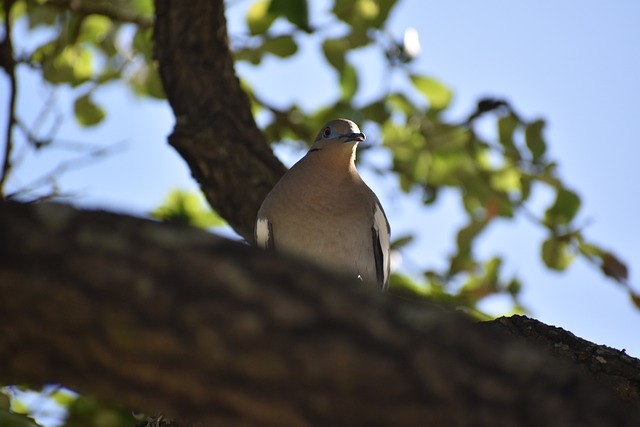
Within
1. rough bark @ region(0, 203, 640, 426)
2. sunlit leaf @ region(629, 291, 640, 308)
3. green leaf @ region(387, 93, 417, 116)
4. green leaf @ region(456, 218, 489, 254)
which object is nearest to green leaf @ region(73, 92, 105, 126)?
green leaf @ region(387, 93, 417, 116)

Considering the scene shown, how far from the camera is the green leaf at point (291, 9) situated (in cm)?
412

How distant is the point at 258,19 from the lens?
4621mm

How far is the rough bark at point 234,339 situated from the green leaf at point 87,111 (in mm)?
3620

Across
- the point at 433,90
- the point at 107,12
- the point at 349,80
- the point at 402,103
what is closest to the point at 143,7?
the point at 107,12

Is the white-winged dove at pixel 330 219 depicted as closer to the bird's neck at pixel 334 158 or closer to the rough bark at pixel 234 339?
the bird's neck at pixel 334 158

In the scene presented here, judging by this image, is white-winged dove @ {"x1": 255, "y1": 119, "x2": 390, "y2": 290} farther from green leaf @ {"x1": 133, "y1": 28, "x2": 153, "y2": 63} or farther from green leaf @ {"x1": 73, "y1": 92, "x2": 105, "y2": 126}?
green leaf @ {"x1": 73, "y1": 92, "x2": 105, "y2": 126}

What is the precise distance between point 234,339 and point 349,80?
11.3ft

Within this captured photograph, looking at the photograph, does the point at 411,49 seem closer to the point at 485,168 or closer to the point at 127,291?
the point at 485,168

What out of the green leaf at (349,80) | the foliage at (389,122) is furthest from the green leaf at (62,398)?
the green leaf at (349,80)

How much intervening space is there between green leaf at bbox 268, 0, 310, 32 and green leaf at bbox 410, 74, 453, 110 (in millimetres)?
872

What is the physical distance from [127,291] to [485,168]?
3902mm

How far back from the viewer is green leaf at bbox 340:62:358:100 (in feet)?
15.4

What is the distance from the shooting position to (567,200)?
426 centimetres

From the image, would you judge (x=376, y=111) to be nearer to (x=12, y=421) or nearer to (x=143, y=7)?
(x=143, y=7)
